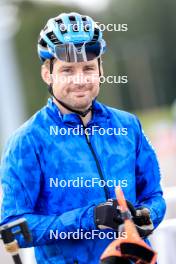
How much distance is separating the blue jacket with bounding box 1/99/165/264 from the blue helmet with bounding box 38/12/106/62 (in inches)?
9.6

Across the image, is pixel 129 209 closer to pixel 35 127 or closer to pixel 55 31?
pixel 35 127

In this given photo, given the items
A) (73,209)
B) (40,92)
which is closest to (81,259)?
(73,209)

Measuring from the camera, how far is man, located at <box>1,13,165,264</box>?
135 inches

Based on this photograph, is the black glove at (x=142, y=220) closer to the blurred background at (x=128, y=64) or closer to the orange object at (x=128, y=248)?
A: the orange object at (x=128, y=248)

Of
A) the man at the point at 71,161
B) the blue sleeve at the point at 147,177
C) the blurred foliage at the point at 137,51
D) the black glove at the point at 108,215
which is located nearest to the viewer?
the black glove at the point at 108,215

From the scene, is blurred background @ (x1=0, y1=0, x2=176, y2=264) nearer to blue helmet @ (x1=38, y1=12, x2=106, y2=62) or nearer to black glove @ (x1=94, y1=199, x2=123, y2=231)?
blue helmet @ (x1=38, y1=12, x2=106, y2=62)

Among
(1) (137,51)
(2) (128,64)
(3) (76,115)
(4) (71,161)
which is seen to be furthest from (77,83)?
(1) (137,51)

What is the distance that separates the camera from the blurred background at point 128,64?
19.4 m

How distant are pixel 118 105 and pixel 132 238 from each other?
26.8 meters

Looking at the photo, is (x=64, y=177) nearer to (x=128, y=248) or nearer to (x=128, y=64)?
(x=128, y=248)

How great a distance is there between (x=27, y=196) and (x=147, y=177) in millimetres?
591

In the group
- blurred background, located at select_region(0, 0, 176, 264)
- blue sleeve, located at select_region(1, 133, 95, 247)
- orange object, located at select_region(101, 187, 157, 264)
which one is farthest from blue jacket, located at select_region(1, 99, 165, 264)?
blurred background, located at select_region(0, 0, 176, 264)

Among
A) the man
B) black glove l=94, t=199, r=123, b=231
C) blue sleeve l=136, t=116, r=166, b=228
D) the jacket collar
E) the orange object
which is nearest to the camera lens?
the orange object

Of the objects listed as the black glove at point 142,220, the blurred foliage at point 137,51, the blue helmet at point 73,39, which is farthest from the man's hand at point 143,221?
the blurred foliage at point 137,51
